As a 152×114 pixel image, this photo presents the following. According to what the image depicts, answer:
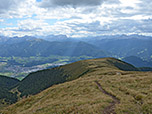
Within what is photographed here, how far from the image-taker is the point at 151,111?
23.5 m

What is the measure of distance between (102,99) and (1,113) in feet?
136

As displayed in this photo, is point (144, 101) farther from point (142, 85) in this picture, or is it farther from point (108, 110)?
point (142, 85)

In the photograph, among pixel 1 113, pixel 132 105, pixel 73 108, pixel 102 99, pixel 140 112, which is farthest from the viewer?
pixel 1 113

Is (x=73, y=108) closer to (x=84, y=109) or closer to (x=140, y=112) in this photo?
(x=84, y=109)

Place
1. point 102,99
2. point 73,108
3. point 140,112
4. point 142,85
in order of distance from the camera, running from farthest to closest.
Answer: point 142,85 → point 102,99 → point 73,108 → point 140,112

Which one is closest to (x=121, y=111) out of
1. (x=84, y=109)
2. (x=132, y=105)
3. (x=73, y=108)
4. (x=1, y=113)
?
(x=132, y=105)

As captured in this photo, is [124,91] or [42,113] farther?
[124,91]

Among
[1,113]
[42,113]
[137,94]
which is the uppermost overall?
[137,94]

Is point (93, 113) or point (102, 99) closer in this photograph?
point (93, 113)

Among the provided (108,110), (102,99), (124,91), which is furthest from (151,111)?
(124,91)

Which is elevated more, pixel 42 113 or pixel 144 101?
pixel 144 101

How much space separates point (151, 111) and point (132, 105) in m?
3.46

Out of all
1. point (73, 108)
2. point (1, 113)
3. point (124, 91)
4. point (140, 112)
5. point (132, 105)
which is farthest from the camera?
point (1, 113)

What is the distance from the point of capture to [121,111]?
23531 mm
